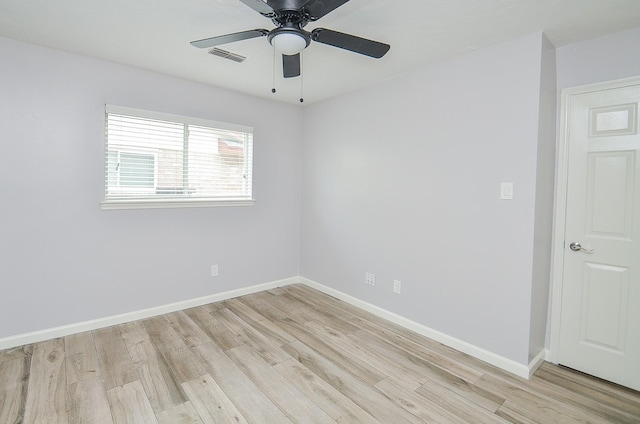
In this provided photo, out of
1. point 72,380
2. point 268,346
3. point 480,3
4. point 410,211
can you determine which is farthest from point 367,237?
point 72,380

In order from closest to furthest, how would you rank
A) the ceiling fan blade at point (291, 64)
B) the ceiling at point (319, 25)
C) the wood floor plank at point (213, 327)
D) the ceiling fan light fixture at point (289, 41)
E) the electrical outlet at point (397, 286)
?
the ceiling fan light fixture at point (289, 41) < the ceiling at point (319, 25) < the ceiling fan blade at point (291, 64) < the wood floor plank at point (213, 327) < the electrical outlet at point (397, 286)

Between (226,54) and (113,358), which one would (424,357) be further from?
(226,54)

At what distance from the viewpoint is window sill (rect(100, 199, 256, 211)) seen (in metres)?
2.87

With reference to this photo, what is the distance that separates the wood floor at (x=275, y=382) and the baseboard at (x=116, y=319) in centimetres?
7

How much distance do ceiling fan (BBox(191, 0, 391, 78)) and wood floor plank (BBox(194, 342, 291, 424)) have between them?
2132mm

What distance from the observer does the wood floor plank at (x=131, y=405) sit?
1782mm

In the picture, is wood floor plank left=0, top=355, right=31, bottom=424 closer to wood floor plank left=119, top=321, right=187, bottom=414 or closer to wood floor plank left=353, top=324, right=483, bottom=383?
wood floor plank left=119, top=321, right=187, bottom=414

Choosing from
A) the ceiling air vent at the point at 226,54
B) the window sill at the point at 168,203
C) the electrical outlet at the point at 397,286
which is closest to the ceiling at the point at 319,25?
the ceiling air vent at the point at 226,54

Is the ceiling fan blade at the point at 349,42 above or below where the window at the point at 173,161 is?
above

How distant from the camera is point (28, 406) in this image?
187cm

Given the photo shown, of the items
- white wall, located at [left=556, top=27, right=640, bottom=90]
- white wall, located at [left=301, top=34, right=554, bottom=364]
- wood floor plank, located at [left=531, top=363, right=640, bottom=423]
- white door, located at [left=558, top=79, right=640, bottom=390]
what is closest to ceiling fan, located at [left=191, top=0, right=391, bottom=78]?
white wall, located at [left=301, top=34, right=554, bottom=364]

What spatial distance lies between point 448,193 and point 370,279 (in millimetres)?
1274

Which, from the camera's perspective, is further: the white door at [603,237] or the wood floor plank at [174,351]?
the wood floor plank at [174,351]

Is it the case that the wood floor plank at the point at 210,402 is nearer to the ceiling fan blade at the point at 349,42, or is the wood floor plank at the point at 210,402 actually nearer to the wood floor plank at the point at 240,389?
the wood floor plank at the point at 240,389
